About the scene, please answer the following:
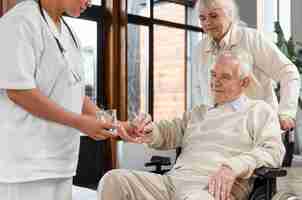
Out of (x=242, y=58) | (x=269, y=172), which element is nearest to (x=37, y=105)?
(x=269, y=172)

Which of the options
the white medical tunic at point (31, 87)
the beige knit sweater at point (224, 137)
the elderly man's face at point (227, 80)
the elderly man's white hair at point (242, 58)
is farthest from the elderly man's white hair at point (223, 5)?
the white medical tunic at point (31, 87)

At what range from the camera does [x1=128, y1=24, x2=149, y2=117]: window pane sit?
17.4ft

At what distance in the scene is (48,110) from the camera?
1.15 m

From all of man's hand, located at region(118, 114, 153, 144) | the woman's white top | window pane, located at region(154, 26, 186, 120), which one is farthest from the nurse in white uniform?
window pane, located at region(154, 26, 186, 120)

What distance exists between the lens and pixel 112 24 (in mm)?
Result: 5023

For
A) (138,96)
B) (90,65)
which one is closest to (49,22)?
(90,65)

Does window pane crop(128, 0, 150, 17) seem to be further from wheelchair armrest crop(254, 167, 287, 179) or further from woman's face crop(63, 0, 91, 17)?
woman's face crop(63, 0, 91, 17)

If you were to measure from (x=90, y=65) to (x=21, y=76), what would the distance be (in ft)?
12.9

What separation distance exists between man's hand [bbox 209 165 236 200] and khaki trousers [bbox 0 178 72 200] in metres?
0.57

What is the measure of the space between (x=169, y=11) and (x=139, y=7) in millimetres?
596

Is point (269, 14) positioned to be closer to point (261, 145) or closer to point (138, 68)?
point (138, 68)

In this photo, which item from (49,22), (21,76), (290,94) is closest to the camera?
(21,76)

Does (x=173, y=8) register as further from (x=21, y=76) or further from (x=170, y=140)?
(x=21, y=76)

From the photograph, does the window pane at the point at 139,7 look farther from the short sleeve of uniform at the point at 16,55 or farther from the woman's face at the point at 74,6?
the short sleeve of uniform at the point at 16,55
